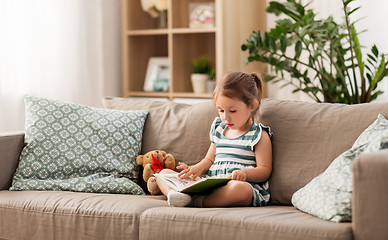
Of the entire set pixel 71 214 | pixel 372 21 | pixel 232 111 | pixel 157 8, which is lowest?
pixel 71 214

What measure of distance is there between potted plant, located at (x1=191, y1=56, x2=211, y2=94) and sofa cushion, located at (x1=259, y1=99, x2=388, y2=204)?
1.56 m

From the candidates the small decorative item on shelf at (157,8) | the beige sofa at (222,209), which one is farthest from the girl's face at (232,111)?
the small decorative item on shelf at (157,8)

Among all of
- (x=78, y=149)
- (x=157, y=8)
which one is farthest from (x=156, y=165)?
(x=157, y=8)

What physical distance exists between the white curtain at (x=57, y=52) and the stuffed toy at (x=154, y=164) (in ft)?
3.80

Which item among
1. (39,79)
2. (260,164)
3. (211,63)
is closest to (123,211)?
(260,164)

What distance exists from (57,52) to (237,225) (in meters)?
2.14

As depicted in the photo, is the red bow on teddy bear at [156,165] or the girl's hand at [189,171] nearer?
the girl's hand at [189,171]

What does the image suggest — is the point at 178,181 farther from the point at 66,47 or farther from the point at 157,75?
the point at 157,75

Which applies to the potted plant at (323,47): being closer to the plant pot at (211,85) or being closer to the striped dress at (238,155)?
the striped dress at (238,155)

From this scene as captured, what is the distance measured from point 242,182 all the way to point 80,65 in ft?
6.39

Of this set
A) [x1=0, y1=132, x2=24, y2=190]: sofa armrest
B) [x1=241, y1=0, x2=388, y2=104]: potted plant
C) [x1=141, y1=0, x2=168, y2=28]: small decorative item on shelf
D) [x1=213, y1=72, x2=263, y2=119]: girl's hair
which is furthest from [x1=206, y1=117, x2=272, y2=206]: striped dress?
[x1=141, y1=0, x2=168, y2=28]: small decorative item on shelf

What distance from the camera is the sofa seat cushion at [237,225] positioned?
1821 millimetres

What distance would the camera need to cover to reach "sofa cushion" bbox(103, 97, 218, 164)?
2.59 metres

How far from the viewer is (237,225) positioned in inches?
76.2
